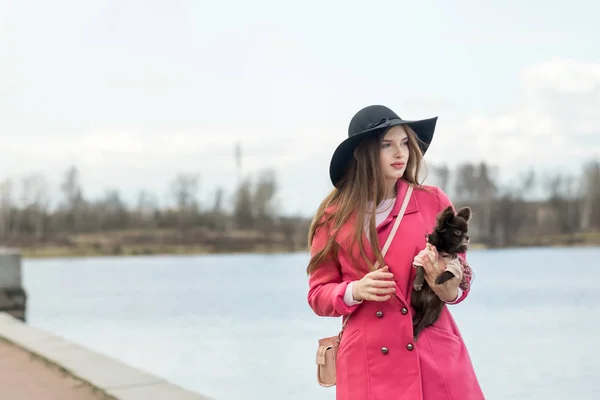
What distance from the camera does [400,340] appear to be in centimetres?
316

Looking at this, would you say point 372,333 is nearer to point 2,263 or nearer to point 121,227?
point 2,263

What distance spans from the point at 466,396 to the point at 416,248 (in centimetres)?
56

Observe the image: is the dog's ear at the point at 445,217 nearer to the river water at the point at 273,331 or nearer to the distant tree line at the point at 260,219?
the river water at the point at 273,331

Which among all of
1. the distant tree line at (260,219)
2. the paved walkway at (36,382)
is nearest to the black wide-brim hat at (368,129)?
the paved walkway at (36,382)

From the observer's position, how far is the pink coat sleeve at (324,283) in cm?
325

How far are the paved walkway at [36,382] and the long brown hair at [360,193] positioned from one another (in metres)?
4.65

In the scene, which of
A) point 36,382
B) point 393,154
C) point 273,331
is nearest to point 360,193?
point 393,154

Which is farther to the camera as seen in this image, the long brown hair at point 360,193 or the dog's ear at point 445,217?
the long brown hair at point 360,193

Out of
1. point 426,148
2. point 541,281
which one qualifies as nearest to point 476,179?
point 541,281

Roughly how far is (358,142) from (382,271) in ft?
1.84

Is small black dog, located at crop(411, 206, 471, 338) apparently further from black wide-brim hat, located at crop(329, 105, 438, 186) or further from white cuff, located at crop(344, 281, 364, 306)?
black wide-brim hat, located at crop(329, 105, 438, 186)

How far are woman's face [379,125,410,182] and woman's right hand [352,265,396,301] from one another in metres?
0.40

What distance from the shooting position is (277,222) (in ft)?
268

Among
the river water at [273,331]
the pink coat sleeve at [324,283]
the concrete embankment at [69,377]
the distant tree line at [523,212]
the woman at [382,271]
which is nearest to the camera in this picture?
the woman at [382,271]
